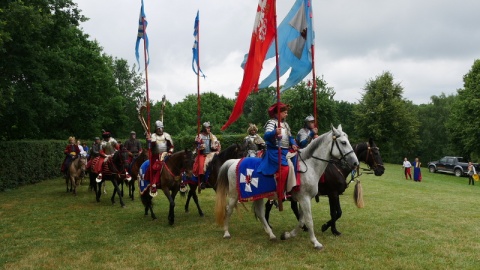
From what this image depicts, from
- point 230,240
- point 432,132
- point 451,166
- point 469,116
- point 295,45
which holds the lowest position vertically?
point 230,240

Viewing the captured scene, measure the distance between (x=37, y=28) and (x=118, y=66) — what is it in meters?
41.2

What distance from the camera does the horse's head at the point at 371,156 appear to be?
8877 millimetres

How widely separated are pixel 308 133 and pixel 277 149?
2.97m

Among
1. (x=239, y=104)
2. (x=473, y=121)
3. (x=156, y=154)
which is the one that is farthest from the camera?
(x=473, y=121)

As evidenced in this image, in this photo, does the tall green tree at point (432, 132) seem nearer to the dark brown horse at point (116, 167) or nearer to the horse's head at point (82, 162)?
the horse's head at point (82, 162)

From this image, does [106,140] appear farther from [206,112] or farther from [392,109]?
[206,112]

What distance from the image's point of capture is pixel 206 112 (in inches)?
2749

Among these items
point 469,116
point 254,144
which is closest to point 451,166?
point 469,116

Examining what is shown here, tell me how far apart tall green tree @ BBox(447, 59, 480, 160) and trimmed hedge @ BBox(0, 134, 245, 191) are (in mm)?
29502

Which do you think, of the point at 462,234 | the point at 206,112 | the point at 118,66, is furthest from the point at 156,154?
the point at 206,112

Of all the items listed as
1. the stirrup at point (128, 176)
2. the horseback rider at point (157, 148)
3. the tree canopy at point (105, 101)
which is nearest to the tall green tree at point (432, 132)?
the tree canopy at point (105, 101)

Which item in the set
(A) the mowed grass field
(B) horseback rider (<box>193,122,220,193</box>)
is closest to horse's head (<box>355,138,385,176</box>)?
(A) the mowed grass field

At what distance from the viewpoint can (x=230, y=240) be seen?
319 inches

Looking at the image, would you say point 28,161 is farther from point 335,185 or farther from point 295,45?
point 335,185
